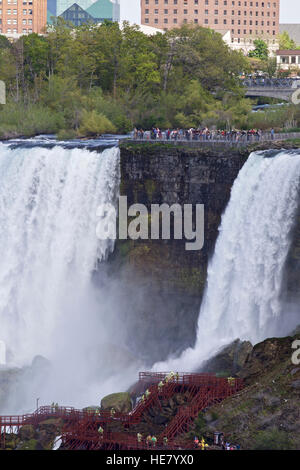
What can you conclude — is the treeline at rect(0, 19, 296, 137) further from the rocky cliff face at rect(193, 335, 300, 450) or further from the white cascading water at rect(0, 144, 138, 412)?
the rocky cliff face at rect(193, 335, 300, 450)

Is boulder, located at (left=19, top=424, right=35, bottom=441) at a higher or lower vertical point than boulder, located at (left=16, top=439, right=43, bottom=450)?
higher

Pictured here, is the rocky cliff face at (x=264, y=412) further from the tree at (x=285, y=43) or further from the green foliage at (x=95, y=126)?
the tree at (x=285, y=43)

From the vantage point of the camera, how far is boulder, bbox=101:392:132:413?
41.7 meters

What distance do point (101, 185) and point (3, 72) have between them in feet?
129

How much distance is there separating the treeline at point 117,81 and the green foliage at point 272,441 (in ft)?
133

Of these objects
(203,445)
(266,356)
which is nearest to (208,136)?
(266,356)

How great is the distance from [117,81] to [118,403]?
53.6 metres

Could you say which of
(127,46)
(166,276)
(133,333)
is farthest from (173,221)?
(127,46)

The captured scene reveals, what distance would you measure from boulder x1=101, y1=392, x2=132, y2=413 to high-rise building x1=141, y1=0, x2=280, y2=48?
12851 cm

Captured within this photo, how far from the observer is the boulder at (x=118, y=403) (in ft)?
137

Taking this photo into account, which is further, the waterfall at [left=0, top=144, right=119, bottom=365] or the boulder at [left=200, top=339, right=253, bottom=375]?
the waterfall at [left=0, top=144, right=119, bottom=365]

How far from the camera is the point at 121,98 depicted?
87312 mm

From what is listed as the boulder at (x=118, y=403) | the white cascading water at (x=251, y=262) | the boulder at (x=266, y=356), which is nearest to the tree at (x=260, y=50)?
the white cascading water at (x=251, y=262)

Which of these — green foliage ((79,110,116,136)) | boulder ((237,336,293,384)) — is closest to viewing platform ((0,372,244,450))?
boulder ((237,336,293,384))
